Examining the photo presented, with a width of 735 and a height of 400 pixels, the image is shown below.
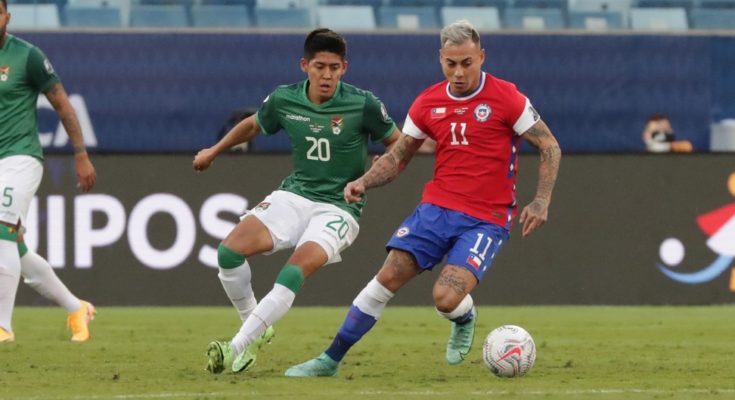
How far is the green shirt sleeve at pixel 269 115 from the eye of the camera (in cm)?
892

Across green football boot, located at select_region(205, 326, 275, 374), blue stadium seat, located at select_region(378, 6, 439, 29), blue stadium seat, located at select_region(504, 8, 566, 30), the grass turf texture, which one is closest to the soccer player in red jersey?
green football boot, located at select_region(205, 326, 275, 374)

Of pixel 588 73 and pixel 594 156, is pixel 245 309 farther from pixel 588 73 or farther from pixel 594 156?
pixel 588 73

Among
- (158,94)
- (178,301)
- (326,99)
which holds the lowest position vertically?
(178,301)

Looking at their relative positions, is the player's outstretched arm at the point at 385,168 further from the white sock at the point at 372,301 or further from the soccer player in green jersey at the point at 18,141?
the soccer player in green jersey at the point at 18,141

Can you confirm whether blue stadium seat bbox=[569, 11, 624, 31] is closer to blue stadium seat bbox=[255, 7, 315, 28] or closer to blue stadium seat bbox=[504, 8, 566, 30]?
blue stadium seat bbox=[504, 8, 566, 30]

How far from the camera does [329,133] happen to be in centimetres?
880

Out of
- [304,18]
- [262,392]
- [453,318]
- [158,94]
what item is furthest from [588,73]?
[262,392]

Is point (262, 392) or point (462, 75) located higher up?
point (462, 75)

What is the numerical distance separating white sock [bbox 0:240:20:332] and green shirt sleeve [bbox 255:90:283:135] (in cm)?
170

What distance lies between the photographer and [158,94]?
16.7m

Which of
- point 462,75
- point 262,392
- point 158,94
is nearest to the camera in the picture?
point 262,392

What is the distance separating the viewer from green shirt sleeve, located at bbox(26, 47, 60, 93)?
935 centimetres

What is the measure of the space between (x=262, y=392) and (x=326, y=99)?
6.75 ft

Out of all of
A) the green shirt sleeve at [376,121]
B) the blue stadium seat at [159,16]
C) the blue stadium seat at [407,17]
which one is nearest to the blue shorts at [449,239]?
the green shirt sleeve at [376,121]
